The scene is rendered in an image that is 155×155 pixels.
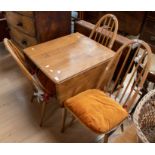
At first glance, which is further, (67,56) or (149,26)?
(149,26)

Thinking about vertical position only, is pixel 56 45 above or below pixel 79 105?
above

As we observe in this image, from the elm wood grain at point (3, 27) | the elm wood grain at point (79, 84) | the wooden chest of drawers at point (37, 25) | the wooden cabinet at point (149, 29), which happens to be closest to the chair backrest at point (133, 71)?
the elm wood grain at point (79, 84)

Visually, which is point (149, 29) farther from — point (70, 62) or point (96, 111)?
point (96, 111)

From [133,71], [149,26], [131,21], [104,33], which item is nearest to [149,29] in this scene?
[149,26]

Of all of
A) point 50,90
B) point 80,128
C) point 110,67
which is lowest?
point 80,128

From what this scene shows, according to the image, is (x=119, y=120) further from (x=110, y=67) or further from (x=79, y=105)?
(x=110, y=67)

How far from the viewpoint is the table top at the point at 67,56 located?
4.62 ft

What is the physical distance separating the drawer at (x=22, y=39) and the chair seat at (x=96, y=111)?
0.92 m

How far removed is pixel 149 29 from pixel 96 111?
1.98m

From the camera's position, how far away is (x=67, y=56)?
158cm

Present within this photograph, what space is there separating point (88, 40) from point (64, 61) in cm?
45

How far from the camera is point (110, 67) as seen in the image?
156cm
